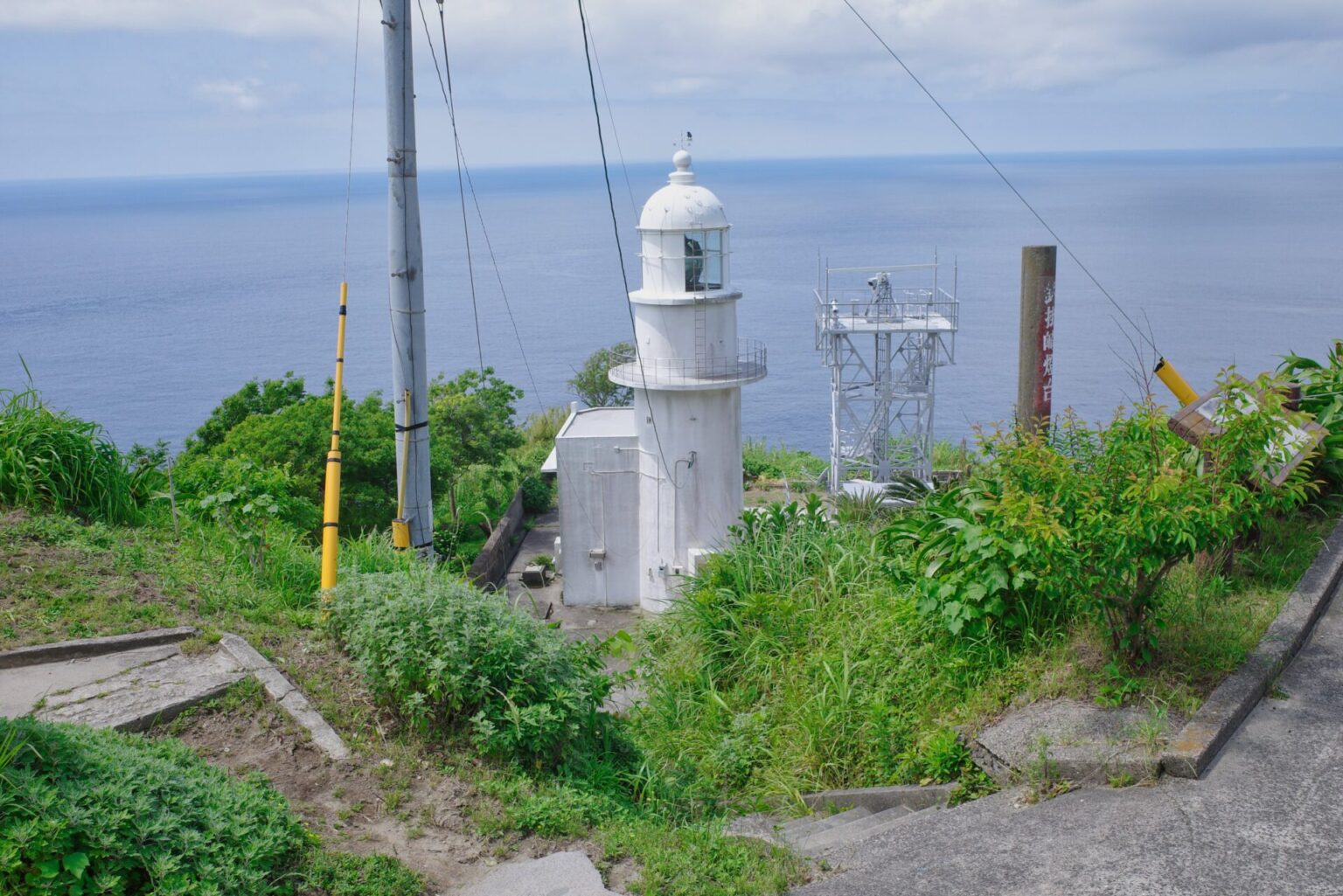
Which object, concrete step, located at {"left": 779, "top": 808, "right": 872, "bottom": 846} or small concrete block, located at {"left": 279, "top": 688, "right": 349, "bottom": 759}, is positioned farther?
concrete step, located at {"left": 779, "top": 808, "right": 872, "bottom": 846}

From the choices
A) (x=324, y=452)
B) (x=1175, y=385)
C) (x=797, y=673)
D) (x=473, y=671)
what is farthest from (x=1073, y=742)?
(x=324, y=452)

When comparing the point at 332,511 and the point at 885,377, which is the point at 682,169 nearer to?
the point at 885,377

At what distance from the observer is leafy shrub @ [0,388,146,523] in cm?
780

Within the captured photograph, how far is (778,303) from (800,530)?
64705 millimetres

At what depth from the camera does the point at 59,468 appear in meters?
7.98

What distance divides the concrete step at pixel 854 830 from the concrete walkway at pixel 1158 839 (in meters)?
0.17

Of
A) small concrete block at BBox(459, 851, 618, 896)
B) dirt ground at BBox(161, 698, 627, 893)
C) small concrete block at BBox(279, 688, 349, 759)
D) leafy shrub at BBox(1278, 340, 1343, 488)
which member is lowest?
small concrete block at BBox(459, 851, 618, 896)

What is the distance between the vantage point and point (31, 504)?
775 cm

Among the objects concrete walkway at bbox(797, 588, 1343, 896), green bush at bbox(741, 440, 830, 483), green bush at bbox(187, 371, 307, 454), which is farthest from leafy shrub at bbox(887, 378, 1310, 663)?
green bush at bbox(741, 440, 830, 483)

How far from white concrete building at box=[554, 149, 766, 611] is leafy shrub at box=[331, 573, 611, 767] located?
37.4 feet

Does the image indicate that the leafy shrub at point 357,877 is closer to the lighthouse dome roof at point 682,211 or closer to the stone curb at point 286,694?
the stone curb at point 286,694

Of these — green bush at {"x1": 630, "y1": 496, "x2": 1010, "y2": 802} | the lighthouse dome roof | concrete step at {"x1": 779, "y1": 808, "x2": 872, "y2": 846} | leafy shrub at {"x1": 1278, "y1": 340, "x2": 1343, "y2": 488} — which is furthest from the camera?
the lighthouse dome roof

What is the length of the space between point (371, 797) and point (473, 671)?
743 mm

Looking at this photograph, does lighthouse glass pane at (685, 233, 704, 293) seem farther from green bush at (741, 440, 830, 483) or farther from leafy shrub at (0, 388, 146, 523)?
leafy shrub at (0, 388, 146, 523)
